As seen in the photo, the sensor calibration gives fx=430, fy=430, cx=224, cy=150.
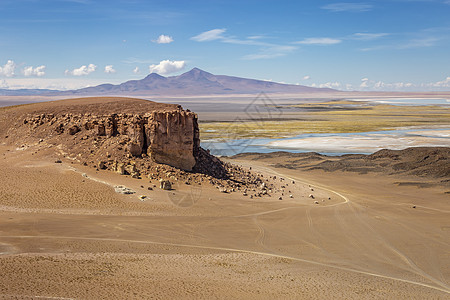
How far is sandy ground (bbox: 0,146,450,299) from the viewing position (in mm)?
11477

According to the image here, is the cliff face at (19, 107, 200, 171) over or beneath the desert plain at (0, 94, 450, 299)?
over

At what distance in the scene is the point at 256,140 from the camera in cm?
6284

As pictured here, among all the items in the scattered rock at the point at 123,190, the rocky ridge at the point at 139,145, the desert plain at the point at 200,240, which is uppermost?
the rocky ridge at the point at 139,145

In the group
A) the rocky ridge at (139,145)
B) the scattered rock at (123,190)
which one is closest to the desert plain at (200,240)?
the scattered rock at (123,190)

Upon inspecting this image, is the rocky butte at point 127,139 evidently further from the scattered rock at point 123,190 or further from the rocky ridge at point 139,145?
the scattered rock at point 123,190

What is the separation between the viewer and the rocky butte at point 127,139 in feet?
73.6

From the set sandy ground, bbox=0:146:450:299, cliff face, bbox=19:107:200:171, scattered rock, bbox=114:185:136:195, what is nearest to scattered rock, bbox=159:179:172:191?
sandy ground, bbox=0:146:450:299

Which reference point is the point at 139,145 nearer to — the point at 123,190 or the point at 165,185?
the point at 165,185

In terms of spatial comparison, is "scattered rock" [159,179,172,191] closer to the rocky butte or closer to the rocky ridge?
the rocky ridge

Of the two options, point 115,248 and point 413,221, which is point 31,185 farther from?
point 413,221

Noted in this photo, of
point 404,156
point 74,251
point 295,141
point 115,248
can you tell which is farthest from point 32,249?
point 295,141

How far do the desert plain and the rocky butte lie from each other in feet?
2.64

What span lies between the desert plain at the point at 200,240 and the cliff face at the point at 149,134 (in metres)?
1.77

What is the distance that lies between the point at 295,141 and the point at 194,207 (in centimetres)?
4301
